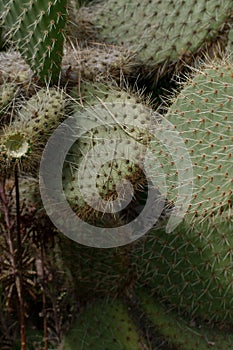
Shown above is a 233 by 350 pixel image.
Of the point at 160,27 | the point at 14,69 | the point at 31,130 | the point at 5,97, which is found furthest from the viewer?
the point at 160,27

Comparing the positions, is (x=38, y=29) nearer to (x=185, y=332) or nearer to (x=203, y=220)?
(x=203, y=220)

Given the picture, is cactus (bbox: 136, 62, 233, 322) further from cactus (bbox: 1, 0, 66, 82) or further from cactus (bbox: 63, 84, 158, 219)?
cactus (bbox: 1, 0, 66, 82)

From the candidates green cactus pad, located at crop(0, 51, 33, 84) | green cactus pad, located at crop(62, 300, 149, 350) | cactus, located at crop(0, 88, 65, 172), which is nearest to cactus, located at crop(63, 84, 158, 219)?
cactus, located at crop(0, 88, 65, 172)

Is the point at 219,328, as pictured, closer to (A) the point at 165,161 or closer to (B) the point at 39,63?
(A) the point at 165,161

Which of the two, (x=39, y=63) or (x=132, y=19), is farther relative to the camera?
(x=132, y=19)

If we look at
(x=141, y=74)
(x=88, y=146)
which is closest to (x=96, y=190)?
(x=88, y=146)

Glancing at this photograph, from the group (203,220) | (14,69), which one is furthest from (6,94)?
(203,220)

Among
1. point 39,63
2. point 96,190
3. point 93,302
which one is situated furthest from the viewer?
point 93,302
